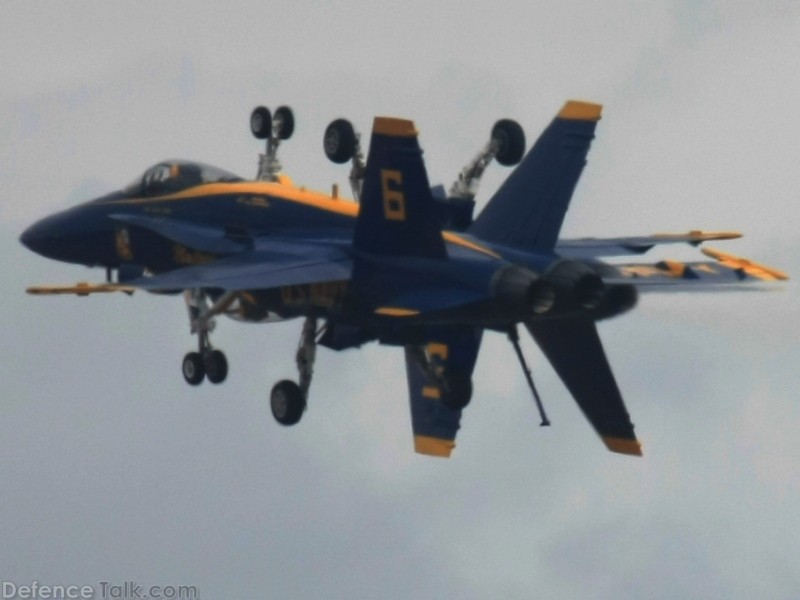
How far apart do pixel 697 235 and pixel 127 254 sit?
999cm

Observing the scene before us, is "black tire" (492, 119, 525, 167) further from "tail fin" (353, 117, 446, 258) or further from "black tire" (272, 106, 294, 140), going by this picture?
"tail fin" (353, 117, 446, 258)

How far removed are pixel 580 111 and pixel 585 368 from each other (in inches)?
166

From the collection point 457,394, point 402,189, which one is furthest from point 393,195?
point 457,394

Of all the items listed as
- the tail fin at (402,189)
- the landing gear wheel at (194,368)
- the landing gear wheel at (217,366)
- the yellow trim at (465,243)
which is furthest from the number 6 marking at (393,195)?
the landing gear wheel at (194,368)

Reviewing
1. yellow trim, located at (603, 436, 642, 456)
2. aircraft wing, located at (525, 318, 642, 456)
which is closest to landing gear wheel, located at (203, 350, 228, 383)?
aircraft wing, located at (525, 318, 642, 456)

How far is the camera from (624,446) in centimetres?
5391

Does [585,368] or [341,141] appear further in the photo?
[341,141]

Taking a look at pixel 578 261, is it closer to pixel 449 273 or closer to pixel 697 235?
pixel 449 273

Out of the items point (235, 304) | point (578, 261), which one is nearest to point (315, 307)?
point (235, 304)

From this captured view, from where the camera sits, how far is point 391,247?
50562 mm

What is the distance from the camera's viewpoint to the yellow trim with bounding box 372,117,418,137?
164 feet

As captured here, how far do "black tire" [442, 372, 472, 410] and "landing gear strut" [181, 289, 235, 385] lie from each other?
384cm

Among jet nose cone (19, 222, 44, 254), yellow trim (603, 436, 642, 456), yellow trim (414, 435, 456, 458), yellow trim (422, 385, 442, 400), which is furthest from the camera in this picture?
jet nose cone (19, 222, 44, 254)

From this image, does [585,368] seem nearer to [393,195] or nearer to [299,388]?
[393,195]
